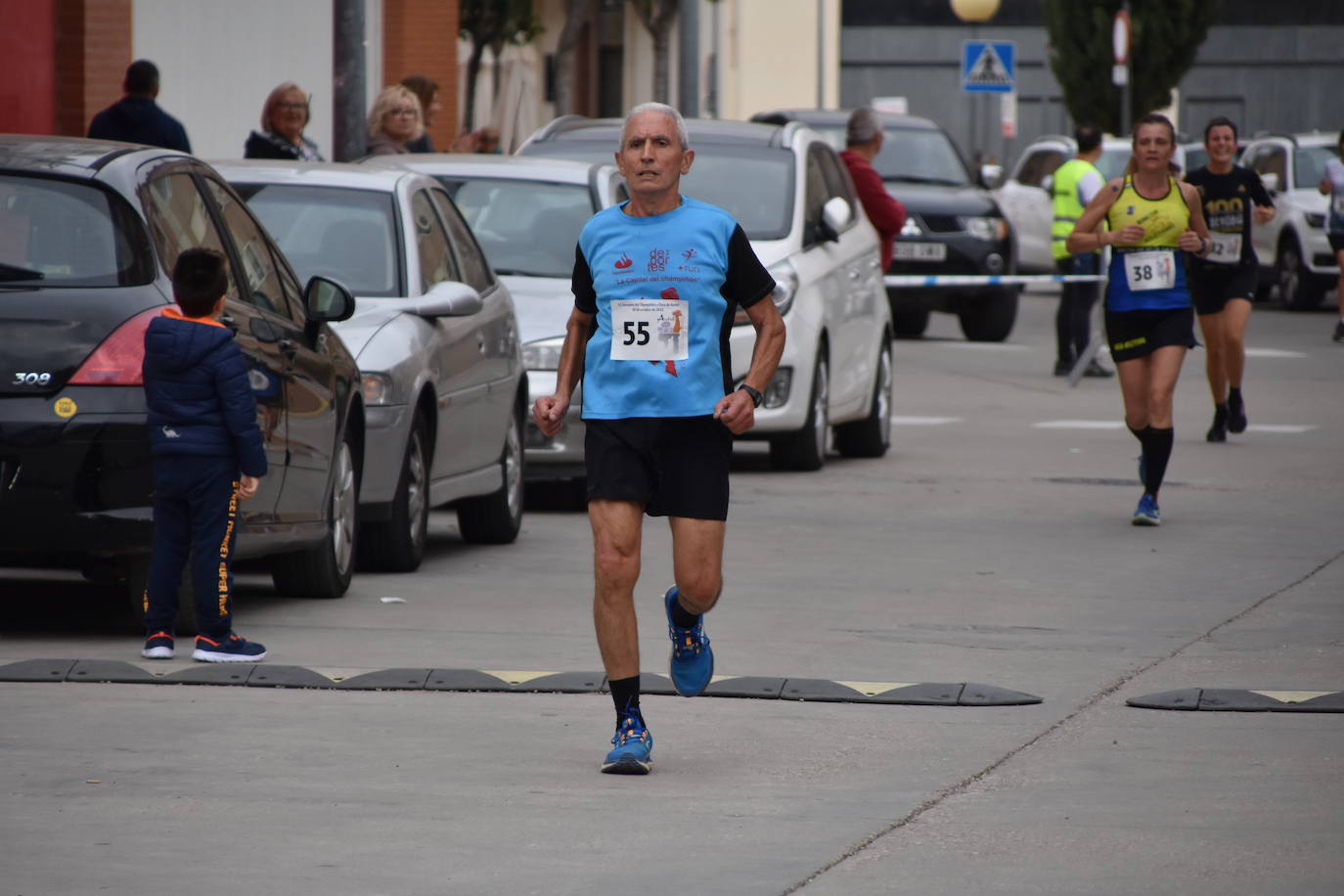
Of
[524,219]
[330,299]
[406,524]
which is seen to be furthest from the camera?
[524,219]

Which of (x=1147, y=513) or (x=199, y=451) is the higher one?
(x=199, y=451)

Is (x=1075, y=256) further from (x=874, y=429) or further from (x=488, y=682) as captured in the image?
(x=488, y=682)

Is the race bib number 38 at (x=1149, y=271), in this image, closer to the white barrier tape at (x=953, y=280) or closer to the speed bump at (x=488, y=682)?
the speed bump at (x=488, y=682)


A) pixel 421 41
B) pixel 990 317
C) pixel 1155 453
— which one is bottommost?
pixel 990 317

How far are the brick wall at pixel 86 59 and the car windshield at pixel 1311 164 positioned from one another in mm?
16566

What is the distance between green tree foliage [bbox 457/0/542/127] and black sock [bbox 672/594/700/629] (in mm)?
28703

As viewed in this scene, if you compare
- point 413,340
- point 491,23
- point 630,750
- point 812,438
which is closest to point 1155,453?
point 812,438

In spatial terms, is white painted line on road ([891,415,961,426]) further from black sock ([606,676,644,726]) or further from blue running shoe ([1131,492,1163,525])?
black sock ([606,676,644,726])

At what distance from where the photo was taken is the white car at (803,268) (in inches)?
589

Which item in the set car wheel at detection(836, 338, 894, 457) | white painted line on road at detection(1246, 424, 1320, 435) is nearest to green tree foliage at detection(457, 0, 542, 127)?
white painted line on road at detection(1246, 424, 1320, 435)

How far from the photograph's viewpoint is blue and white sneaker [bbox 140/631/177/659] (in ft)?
27.5

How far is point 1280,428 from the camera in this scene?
18.5m

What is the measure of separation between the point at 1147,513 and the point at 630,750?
→ 6.46 metres

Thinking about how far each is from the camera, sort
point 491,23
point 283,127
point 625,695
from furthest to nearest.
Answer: point 491,23
point 283,127
point 625,695
